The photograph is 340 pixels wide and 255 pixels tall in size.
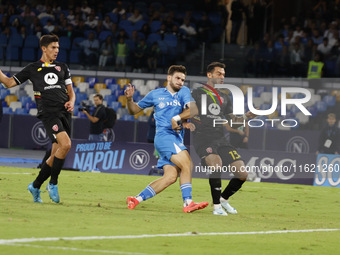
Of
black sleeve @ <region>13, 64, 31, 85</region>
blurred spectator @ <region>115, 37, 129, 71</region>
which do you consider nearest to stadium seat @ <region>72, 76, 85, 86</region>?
blurred spectator @ <region>115, 37, 129, 71</region>

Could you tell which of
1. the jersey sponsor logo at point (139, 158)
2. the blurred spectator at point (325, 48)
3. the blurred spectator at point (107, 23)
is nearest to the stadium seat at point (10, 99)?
the blurred spectator at point (107, 23)

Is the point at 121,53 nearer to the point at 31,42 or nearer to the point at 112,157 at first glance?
the point at 31,42

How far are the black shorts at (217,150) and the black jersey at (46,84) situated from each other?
7.02ft

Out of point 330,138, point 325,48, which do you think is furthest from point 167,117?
point 325,48

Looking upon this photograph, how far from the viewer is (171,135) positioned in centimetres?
1155

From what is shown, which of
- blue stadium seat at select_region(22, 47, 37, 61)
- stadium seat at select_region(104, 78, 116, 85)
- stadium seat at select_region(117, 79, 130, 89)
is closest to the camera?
blue stadium seat at select_region(22, 47, 37, 61)

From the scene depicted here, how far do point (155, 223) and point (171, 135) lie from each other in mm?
2037

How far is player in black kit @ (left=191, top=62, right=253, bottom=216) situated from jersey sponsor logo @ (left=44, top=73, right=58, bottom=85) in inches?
83.3

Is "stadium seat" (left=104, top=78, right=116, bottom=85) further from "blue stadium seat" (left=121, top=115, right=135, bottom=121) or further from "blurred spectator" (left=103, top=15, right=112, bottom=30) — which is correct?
"blurred spectator" (left=103, top=15, right=112, bottom=30)

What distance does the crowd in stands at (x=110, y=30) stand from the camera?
1103 inches

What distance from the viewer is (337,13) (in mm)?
30344

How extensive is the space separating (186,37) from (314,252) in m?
20.8

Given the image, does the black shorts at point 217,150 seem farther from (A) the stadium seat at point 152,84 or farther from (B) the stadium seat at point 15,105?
(B) the stadium seat at point 15,105

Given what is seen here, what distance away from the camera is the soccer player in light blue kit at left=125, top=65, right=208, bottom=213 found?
11.4 meters
